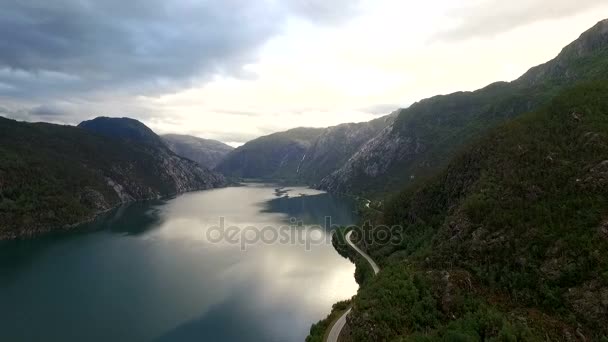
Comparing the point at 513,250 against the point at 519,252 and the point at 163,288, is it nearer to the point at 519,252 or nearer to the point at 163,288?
the point at 519,252

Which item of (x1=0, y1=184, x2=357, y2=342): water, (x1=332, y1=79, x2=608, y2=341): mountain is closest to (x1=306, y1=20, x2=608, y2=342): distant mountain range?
(x1=332, y1=79, x2=608, y2=341): mountain

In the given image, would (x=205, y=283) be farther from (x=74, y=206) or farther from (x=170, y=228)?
(x=74, y=206)

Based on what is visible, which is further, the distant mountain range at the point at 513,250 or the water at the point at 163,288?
the water at the point at 163,288

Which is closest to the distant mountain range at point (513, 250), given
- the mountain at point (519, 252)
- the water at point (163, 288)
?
the mountain at point (519, 252)

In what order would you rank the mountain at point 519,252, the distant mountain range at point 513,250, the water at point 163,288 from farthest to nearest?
the water at point 163,288 → the distant mountain range at point 513,250 → the mountain at point 519,252

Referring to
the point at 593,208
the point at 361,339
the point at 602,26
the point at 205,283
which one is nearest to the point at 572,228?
the point at 593,208

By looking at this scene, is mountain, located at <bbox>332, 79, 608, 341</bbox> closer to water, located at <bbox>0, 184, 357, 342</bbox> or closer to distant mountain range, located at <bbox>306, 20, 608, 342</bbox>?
distant mountain range, located at <bbox>306, 20, 608, 342</bbox>

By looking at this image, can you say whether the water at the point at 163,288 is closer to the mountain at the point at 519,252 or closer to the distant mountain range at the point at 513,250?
the distant mountain range at the point at 513,250
